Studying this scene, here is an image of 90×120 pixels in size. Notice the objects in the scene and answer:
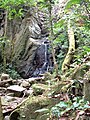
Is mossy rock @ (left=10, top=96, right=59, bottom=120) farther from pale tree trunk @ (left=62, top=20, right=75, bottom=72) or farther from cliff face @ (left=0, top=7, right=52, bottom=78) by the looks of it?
cliff face @ (left=0, top=7, right=52, bottom=78)

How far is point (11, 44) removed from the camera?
12422mm

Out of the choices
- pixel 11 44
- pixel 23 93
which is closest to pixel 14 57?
pixel 11 44

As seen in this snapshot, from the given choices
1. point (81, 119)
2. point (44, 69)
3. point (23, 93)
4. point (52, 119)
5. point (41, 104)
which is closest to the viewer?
point (81, 119)

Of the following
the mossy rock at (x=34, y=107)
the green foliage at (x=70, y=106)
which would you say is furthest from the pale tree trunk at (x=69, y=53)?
the green foliage at (x=70, y=106)

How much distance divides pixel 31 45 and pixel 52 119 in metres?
9.65

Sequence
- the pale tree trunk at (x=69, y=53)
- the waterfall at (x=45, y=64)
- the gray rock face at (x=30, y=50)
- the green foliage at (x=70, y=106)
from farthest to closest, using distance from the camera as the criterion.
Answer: the gray rock face at (x=30, y=50)
the waterfall at (x=45, y=64)
the pale tree trunk at (x=69, y=53)
the green foliage at (x=70, y=106)

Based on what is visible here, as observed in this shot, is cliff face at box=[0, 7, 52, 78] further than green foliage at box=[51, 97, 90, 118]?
Yes

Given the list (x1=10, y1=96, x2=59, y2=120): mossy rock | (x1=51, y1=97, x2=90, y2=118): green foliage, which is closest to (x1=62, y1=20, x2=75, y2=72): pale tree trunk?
(x1=10, y1=96, x2=59, y2=120): mossy rock

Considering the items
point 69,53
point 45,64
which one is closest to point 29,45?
point 45,64

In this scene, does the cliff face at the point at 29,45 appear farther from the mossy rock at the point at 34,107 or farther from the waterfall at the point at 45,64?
the mossy rock at the point at 34,107

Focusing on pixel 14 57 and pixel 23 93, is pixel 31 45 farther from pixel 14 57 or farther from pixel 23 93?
pixel 23 93

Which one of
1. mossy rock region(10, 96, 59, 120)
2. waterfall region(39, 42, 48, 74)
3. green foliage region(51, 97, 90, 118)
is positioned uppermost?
green foliage region(51, 97, 90, 118)

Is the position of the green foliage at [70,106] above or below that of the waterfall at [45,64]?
above

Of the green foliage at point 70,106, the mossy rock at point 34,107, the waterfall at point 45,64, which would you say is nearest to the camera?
the green foliage at point 70,106
